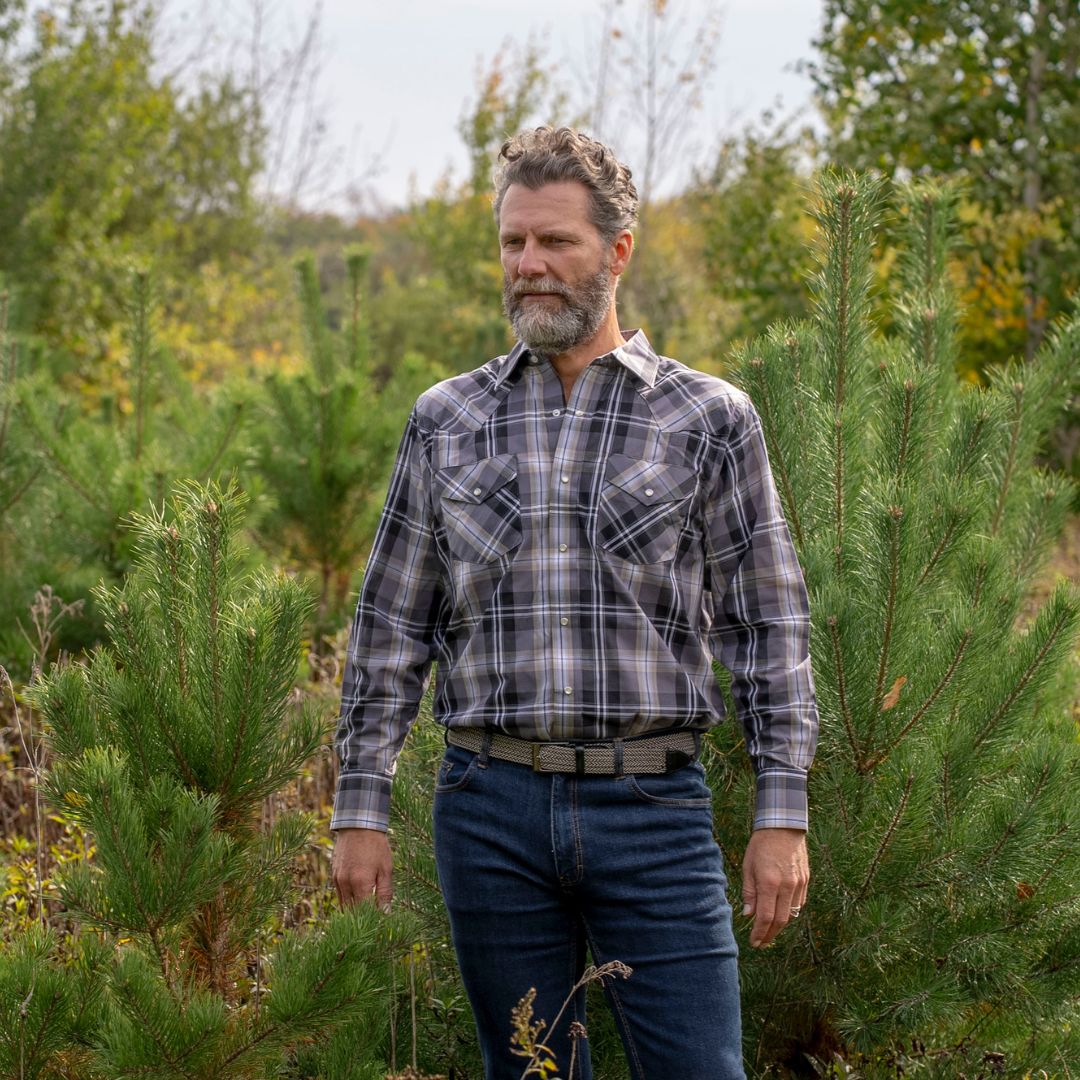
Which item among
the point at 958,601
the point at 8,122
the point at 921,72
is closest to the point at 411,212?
the point at 8,122

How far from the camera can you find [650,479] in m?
2.07

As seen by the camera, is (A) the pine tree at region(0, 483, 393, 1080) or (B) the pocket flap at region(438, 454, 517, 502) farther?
(B) the pocket flap at region(438, 454, 517, 502)

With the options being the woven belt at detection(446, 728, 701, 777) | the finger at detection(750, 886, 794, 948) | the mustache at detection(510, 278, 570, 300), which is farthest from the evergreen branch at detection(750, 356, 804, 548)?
the finger at detection(750, 886, 794, 948)

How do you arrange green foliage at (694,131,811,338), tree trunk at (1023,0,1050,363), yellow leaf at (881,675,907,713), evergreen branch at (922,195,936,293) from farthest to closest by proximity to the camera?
green foliage at (694,131,811,338), tree trunk at (1023,0,1050,363), evergreen branch at (922,195,936,293), yellow leaf at (881,675,907,713)

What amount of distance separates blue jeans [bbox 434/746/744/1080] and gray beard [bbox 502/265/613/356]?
27.1 inches

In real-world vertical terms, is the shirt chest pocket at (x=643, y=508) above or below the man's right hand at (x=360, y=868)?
above

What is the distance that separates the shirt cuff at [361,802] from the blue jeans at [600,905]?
0.13 meters

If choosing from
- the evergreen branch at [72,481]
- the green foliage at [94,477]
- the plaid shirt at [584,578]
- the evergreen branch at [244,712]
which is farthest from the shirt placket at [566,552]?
the evergreen branch at [72,481]

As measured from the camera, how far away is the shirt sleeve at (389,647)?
2.15 meters

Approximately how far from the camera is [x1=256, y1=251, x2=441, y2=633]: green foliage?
579cm

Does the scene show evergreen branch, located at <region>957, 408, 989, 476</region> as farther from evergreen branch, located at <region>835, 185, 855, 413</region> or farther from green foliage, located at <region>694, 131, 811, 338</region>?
green foliage, located at <region>694, 131, 811, 338</region>

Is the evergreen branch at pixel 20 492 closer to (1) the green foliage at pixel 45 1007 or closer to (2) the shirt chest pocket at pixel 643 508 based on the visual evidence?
(1) the green foliage at pixel 45 1007

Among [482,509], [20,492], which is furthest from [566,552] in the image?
[20,492]

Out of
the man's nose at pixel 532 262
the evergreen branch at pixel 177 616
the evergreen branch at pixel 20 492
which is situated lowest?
the evergreen branch at pixel 177 616
